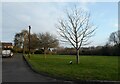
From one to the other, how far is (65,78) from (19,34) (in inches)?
3076

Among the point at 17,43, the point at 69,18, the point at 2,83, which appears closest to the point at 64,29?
the point at 69,18

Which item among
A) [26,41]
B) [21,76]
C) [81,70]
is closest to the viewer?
[21,76]

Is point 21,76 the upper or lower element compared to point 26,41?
lower

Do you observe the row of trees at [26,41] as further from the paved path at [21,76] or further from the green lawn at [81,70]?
the paved path at [21,76]

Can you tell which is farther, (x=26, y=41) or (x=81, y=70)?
(x=26, y=41)

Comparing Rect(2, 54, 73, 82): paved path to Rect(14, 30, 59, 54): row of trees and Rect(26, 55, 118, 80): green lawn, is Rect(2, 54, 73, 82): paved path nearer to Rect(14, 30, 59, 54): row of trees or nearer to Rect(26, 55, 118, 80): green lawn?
Rect(26, 55, 118, 80): green lawn

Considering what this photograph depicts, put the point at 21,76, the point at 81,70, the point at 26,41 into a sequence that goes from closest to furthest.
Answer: the point at 21,76
the point at 81,70
the point at 26,41

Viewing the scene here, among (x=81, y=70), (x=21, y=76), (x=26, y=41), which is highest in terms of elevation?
(x=26, y=41)

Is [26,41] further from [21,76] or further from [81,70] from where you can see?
[21,76]

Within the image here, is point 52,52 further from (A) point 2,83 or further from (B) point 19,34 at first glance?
(A) point 2,83

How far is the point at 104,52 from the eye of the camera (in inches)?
2672

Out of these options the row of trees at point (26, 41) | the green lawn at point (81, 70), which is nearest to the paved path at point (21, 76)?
the green lawn at point (81, 70)

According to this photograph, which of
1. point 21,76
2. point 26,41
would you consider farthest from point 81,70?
point 26,41

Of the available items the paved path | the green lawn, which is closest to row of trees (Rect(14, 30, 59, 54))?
the green lawn
